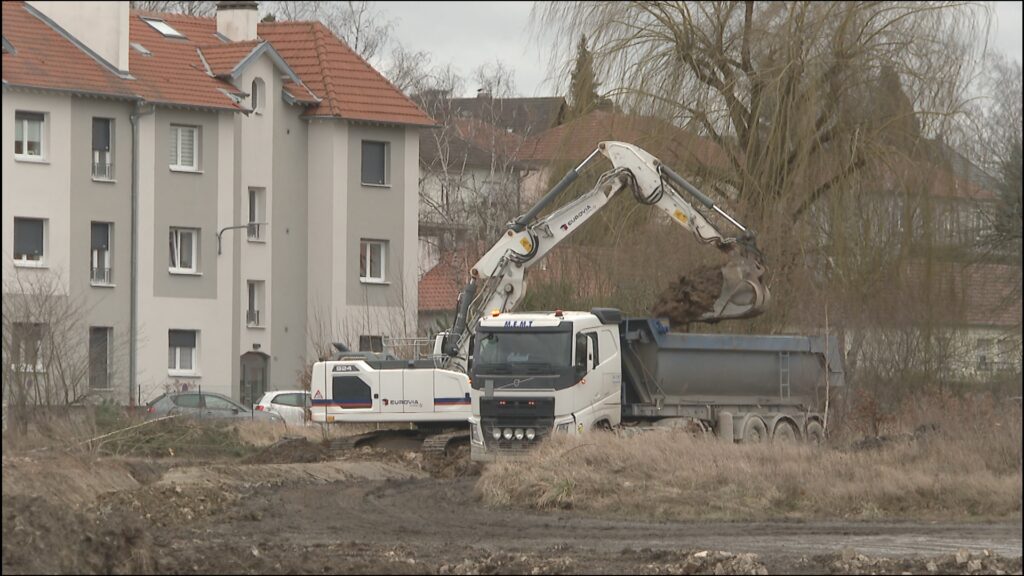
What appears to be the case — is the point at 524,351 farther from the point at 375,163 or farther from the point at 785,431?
the point at 375,163

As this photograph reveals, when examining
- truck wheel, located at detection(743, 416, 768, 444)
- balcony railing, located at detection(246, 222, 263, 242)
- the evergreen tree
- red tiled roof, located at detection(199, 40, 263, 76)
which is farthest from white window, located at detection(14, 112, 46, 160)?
truck wheel, located at detection(743, 416, 768, 444)

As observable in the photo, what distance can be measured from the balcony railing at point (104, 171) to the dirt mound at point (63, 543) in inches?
1336

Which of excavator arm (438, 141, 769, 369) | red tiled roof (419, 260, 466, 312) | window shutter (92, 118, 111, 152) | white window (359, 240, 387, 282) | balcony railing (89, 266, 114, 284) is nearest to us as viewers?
excavator arm (438, 141, 769, 369)

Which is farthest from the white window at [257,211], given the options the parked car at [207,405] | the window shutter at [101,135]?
the parked car at [207,405]

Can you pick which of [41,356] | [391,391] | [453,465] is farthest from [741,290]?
[41,356]

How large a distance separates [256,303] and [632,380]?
84.9 ft

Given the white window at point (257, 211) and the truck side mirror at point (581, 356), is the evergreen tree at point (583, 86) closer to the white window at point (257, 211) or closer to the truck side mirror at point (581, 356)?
the truck side mirror at point (581, 356)

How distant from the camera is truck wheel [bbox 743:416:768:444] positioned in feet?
94.9

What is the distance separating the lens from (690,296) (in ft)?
100

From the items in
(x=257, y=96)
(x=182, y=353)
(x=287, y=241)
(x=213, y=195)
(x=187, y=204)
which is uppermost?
(x=257, y=96)

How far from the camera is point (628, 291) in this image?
3488 cm

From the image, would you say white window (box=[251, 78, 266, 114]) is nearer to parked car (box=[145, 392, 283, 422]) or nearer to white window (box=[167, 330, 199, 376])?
white window (box=[167, 330, 199, 376])

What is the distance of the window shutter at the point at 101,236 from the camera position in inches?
1871

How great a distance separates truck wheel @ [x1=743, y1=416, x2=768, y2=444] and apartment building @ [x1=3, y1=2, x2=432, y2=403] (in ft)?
54.5
